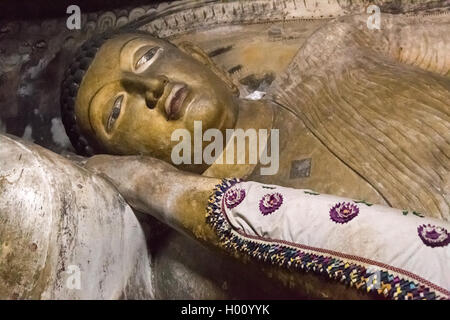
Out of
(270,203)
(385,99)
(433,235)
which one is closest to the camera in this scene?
(433,235)

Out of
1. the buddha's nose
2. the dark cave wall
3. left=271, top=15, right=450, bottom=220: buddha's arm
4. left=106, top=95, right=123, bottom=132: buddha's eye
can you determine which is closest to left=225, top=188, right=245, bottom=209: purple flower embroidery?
left=271, top=15, right=450, bottom=220: buddha's arm

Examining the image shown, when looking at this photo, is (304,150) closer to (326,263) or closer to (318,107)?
(318,107)

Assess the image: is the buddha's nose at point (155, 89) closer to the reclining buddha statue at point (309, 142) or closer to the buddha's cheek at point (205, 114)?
the reclining buddha statue at point (309, 142)

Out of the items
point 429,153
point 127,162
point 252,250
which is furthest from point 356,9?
point 252,250

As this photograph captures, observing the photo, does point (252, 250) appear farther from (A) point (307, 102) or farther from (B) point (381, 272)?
(A) point (307, 102)

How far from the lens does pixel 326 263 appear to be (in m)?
1.55

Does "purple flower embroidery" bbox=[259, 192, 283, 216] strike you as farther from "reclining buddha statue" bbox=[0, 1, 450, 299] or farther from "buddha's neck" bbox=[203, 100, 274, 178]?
"buddha's neck" bbox=[203, 100, 274, 178]

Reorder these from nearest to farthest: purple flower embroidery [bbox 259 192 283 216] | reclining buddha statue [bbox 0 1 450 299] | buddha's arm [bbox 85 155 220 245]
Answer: reclining buddha statue [bbox 0 1 450 299]
purple flower embroidery [bbox 259 192 283 216]
buddha's arm [bbox 85 155 220 245]

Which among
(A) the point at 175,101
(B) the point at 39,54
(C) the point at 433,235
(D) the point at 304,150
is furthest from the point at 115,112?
(C) the point at 433,235

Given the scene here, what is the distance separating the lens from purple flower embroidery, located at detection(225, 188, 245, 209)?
5.82ft

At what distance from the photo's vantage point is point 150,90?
229 centimetres

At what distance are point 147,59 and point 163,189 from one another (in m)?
0.68

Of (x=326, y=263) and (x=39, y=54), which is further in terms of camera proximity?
(x=39, y=54)

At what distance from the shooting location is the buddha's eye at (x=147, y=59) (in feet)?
7.95
